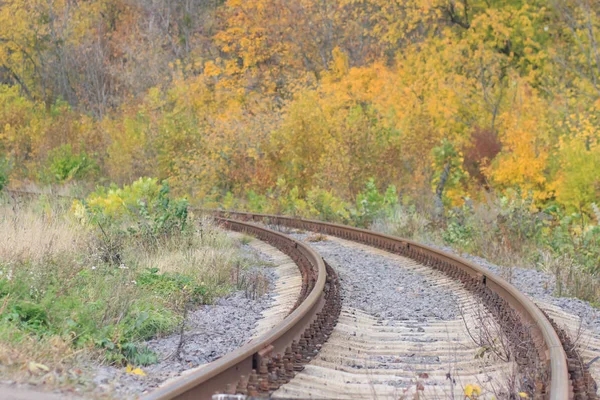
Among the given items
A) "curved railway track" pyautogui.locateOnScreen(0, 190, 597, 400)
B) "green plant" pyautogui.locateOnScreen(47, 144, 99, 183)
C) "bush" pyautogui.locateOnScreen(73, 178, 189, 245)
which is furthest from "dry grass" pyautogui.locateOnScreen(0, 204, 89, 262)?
"green plant" pyautogui.locateOnScreen(47, 144, 99, 183)

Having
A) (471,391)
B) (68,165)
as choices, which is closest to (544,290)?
(471,391)

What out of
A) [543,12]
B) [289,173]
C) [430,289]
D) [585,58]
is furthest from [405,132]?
[430,289]

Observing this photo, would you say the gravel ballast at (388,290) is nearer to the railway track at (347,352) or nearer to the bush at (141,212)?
the railway track at (347,352)

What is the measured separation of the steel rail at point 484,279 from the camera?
5121mm

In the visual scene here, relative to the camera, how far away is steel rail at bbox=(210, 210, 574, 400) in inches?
202

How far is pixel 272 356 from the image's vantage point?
5.95 metres

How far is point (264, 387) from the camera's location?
507 centimetres

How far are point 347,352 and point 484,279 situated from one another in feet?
12.3

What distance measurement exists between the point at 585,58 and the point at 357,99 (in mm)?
8936

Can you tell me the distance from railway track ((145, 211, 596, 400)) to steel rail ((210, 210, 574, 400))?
0.04ft

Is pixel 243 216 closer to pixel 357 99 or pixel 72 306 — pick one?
pixel 357 99

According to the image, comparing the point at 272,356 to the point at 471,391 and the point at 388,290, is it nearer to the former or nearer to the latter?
the point at 471,391

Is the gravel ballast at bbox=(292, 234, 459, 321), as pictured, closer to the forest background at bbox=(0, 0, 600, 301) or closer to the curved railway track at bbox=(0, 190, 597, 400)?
the curved railway track at bbox=(0, 190, 597, 400)

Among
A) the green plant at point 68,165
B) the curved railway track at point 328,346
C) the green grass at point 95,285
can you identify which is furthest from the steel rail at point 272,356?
the green plant at point 68,165
